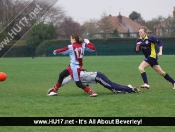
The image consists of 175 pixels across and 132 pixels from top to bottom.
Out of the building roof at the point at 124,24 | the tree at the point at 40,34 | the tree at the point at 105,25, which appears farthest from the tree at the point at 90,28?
the building roof at the point at 124,24

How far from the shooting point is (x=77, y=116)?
8594mm

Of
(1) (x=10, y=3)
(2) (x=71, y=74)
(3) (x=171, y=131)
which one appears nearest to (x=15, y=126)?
(3) (x=171, y=131)

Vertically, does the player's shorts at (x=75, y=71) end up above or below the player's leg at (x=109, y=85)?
above

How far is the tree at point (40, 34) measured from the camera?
205 feet

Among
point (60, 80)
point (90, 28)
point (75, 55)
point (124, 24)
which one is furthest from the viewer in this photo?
point (124, 24)

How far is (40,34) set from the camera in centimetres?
6419

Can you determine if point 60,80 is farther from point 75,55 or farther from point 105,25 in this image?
point 105,25

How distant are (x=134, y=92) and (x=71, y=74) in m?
1.81

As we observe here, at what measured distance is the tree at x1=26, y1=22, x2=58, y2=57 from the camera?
62344 mm

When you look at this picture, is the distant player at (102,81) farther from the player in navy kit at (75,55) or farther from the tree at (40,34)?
the tree at (40,34)

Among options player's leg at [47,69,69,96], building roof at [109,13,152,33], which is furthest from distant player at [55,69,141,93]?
building roof at [109,13,152,33]

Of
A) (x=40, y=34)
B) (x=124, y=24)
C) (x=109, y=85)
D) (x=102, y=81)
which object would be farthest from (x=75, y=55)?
(x=124, y=24)

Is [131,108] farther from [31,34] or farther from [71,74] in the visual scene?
[31,34]

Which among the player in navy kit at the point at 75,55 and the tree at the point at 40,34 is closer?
the player in navy kit at the point at 75,55
